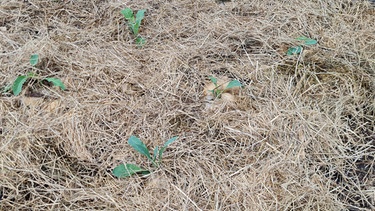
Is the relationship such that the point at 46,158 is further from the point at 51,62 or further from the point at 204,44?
the point at 204,44

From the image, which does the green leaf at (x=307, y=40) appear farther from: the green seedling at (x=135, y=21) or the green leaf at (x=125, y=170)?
the green leaf at (x=125, y=170)

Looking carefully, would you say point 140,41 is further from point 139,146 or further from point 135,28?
point 139,146

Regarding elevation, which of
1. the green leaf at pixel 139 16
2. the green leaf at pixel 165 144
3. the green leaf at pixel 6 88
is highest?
the green leaf at pixel 139 16

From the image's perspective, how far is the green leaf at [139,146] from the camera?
4.92 ft

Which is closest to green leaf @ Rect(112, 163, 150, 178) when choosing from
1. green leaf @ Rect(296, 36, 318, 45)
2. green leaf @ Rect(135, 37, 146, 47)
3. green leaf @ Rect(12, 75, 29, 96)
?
green leaf @ Rect(12, 75, 29, 96)

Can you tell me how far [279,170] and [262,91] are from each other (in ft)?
1.51

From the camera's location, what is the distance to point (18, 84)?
1.76 meters

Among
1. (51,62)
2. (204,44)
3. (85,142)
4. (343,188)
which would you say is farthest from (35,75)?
(343,188)

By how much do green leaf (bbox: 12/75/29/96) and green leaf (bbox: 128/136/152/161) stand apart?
62 centimetres

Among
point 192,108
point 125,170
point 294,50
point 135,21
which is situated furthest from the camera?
point 135,21

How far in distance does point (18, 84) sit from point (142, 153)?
718 millimetres

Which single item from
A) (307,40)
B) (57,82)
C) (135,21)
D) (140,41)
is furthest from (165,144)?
(307,40)

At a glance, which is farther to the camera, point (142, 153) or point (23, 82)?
point (23, 82)

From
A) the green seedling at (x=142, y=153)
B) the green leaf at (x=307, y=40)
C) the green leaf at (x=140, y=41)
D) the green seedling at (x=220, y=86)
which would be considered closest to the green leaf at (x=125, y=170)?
the green seedling at (x=142, y=153)
